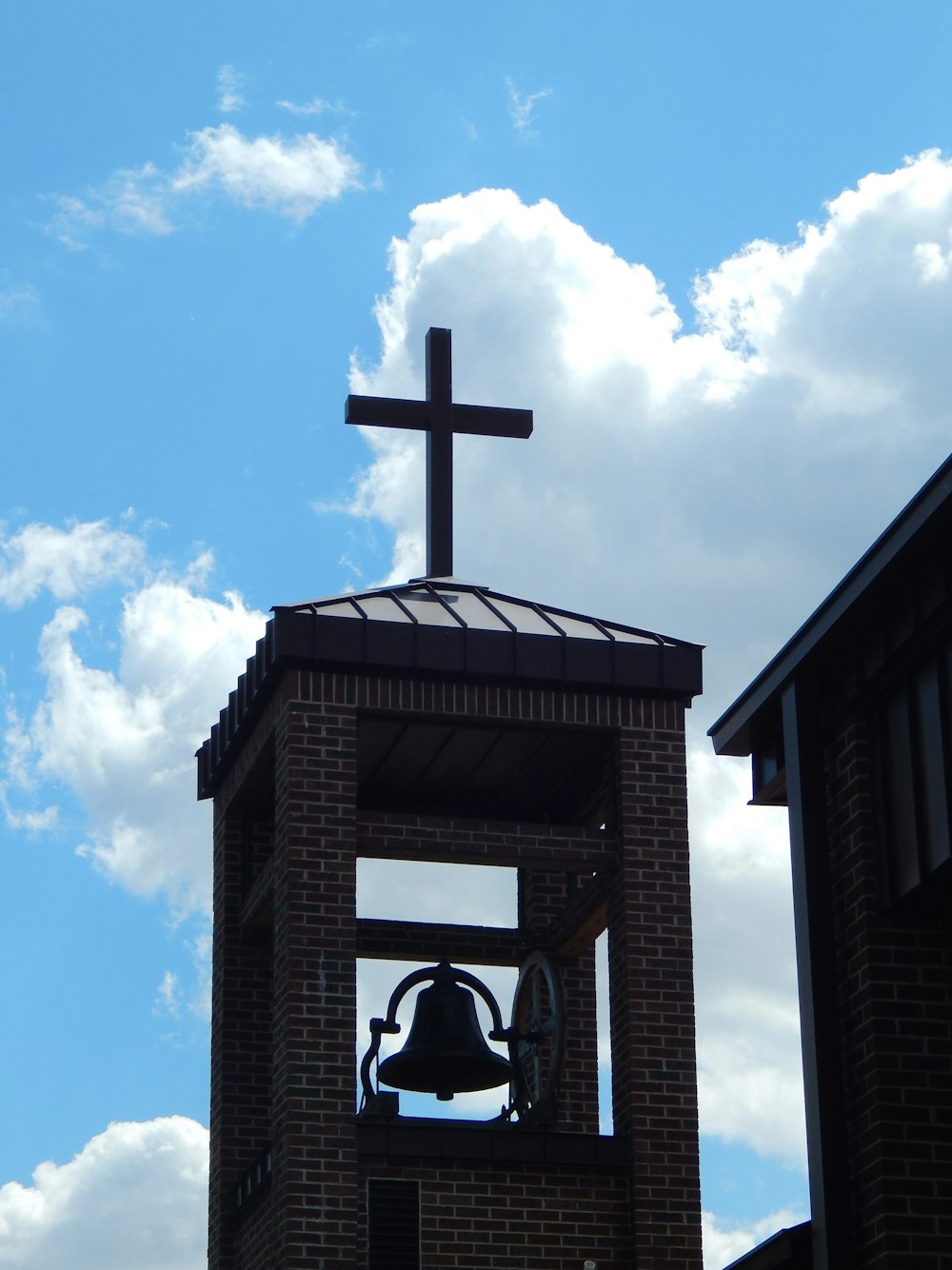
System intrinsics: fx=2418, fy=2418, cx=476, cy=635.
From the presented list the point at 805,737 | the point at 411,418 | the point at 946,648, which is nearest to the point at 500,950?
the point at 411,418

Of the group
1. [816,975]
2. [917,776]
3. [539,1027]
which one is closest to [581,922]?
[539,1027]

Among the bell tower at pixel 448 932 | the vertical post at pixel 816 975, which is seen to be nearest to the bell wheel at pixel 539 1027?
the bell tower at pixel 448 932

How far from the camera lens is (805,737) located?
35.7ft

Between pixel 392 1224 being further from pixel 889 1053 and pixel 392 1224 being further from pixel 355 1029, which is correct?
pixel 889 1053

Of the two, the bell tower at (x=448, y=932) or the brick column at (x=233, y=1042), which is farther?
the brick column at (x=233, y=1042)

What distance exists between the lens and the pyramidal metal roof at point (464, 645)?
48.3 ft

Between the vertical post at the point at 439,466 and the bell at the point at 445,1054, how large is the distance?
9.79 feet

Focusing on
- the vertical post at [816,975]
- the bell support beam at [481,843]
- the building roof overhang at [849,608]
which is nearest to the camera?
the building roof overhang at [849,608]

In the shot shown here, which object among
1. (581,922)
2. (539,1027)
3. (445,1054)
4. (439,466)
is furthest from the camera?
(439,466)

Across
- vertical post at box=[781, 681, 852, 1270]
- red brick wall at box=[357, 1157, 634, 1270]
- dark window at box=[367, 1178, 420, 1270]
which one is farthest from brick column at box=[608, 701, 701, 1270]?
vertical post at box=[781, 681, 852, 1270]

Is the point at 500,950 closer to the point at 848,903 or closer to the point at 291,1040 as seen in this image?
the point at 291,1040

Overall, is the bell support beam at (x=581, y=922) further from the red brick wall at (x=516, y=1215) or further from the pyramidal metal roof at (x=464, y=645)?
the red brick wall at (x=516, y=1215)

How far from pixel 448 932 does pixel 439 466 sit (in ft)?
10.2

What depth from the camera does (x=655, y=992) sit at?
576 inches
